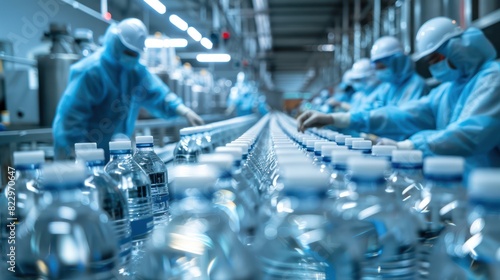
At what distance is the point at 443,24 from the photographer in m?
2.81

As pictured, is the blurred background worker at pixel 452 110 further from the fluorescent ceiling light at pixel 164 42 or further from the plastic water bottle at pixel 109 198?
the fluorescent ceiling light at pixel 164 42

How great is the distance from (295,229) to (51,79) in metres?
4.07

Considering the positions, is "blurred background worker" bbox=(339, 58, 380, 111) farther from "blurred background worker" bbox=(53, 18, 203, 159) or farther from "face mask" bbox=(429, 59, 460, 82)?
"blurred background worker" bbox=(53, 18, 203, 159)

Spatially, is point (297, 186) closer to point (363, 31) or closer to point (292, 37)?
point (363, 31)

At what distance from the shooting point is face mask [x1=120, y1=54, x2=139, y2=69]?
3289 mm

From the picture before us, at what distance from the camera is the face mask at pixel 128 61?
3289 mm

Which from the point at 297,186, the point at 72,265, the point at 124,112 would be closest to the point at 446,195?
the point at 297,186

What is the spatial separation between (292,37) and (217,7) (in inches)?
388

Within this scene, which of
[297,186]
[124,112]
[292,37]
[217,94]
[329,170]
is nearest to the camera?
[297,186]

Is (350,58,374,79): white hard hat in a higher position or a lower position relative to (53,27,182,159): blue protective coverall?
higher

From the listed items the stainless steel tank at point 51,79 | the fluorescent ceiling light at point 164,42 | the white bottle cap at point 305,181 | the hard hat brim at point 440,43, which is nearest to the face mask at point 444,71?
the hard hat brim at point 440,43

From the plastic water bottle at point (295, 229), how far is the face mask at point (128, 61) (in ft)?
8.89

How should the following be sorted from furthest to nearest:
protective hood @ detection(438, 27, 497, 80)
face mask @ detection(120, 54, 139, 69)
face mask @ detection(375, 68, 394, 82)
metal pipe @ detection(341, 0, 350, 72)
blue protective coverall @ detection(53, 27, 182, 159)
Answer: metal pipe @ detection(341, 0, 350, 72), face mask @ detection(375, 68, 394, 82), face mask @ detection(120, 54, 139, 69), blue protective coverall @ detection(53, 27, 182, 159), protective hood @ detection(438, 27, 497, 80)

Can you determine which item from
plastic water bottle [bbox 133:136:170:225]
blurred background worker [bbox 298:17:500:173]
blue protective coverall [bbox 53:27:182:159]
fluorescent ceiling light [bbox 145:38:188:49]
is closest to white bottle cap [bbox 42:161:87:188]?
plastic water bottle [bbox 133:136:170:225]
